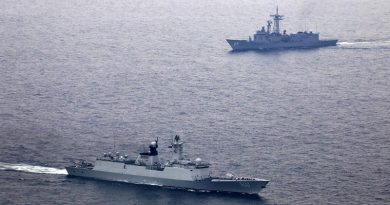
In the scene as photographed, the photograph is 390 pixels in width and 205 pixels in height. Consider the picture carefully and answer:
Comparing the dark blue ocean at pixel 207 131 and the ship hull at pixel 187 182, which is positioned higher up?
the dark blue ocean at pixel 207 131

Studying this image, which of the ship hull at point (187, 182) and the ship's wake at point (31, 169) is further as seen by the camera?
the ship's wake at point (31, 169)

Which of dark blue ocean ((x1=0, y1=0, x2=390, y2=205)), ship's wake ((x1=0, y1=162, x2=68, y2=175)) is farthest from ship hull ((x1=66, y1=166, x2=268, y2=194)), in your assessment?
ship's wake ((x1=0, y1=162, x2=68, y2=175))

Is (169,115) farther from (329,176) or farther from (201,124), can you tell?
(329,176)

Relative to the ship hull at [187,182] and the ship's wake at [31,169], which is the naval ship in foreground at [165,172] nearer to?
the ship hull at [187,182]

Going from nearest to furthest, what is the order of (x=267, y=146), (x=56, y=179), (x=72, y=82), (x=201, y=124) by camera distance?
(x=56, y=179) → (x=267, y=146) → (x=201, y=124) → (x=72, y=82)

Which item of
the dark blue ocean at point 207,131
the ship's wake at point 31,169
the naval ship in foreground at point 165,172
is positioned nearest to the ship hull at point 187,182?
the naval ship in foreground at point 165,172

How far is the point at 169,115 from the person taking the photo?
6565 inches

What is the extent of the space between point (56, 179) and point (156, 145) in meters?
13.6

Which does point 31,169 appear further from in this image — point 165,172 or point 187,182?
point 187,182

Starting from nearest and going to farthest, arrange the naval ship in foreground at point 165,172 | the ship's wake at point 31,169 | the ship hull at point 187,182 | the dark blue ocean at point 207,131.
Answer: the ship hull at point 187,182, the dark blue ocean at point 207,131, the naval ship in foreground at point 165,172, the ship's wake at point 31,169

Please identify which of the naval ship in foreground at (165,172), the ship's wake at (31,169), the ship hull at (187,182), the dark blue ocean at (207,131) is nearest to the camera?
the ship hull at (187,182)

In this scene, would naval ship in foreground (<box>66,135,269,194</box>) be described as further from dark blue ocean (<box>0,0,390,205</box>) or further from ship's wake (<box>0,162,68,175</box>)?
ship's wake (<box>0,162,68,175</box>)

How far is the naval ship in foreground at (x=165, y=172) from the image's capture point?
132 meters

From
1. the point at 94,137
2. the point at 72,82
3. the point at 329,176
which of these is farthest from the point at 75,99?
the point at 329,176
